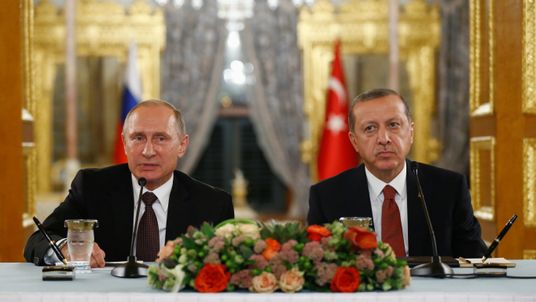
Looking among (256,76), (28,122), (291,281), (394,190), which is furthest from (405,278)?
(256,76)

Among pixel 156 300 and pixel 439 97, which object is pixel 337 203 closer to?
pixel 156 300

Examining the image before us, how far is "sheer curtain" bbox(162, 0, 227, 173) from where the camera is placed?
973 cm

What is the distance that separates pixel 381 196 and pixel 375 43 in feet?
21.5

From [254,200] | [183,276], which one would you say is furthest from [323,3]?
[183,276]

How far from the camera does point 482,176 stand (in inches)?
214

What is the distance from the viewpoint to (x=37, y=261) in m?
2.96

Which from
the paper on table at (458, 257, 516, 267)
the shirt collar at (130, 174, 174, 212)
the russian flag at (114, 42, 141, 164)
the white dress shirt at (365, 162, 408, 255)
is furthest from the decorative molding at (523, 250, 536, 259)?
the russian flag at (114, 42, 141, 164)

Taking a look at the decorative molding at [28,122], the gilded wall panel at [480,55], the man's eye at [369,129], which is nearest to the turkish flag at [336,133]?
the gilded wall panel at [480,55]

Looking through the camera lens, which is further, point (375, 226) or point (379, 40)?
point (379, 40)

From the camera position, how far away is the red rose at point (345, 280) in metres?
2.12

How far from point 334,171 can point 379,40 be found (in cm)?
156

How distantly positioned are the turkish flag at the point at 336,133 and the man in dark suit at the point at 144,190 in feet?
18.8

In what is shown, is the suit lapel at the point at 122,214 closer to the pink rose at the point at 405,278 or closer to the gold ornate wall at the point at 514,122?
the pink rose at the point at 405,278

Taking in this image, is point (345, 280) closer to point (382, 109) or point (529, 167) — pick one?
point (382, 109)
